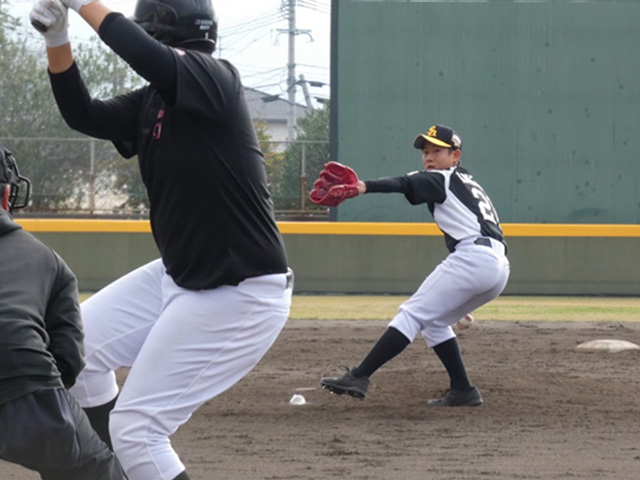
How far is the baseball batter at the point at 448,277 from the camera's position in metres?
6.55

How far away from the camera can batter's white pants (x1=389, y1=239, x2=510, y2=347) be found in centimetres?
661

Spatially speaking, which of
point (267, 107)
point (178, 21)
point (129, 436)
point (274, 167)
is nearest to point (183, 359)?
point (129, 436)

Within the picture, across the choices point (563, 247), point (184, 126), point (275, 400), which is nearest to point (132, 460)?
point (184, 126)

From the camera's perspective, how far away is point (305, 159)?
54.4 feet

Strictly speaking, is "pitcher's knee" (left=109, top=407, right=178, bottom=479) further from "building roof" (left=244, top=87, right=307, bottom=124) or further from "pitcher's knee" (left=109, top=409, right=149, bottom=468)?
"building roof" (left=244, top=87, right=307, bottom=124)

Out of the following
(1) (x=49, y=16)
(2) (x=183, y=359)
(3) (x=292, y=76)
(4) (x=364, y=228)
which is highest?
(3) (x=292, y=76)

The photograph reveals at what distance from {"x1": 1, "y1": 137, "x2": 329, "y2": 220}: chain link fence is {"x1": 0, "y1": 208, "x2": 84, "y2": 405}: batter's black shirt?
13355 millimetres

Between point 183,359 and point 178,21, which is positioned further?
point 178,21

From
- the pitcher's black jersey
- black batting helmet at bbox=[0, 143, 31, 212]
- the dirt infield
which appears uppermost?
black batting helmet at bbox=[0, 143, 31, 212]

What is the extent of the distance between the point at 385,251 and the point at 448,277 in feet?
28.8

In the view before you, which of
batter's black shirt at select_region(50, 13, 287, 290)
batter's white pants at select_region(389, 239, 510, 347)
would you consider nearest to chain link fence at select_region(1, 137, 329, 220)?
batter's white pants at select_region(389, 239, 510, 347)

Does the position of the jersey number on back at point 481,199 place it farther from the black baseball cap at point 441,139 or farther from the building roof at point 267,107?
the building roof at point 267,107

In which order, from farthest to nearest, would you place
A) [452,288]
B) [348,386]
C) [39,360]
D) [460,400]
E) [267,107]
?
[267,107], [460,400], [452,288], [348,386], [39,360]

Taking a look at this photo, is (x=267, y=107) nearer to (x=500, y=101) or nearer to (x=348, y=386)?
(x=500, y=101)
